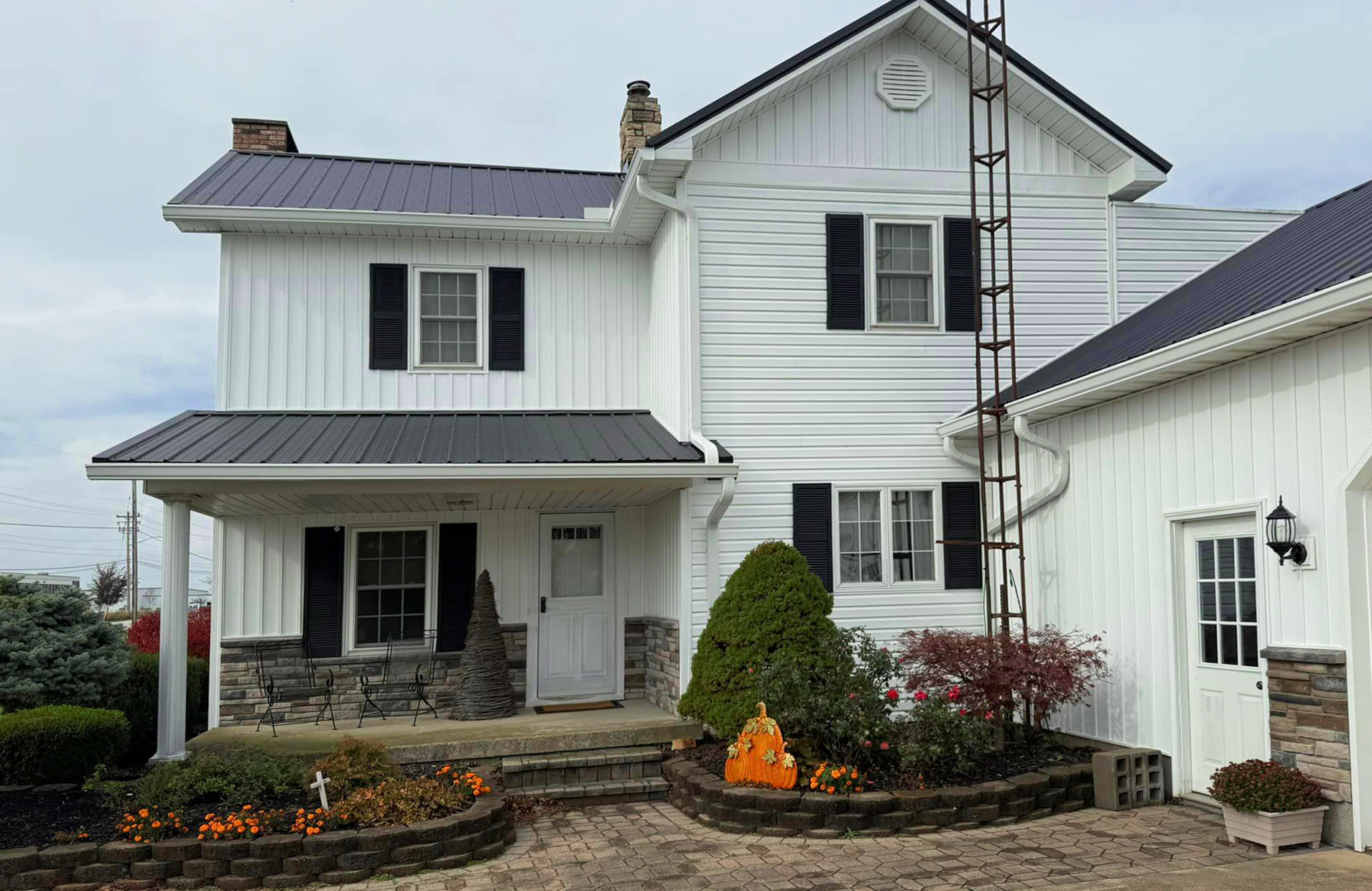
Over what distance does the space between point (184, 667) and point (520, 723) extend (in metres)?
2.86

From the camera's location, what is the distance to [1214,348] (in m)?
6.90

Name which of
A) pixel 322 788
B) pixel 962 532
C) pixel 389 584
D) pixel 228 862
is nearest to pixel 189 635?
pixel 389 584

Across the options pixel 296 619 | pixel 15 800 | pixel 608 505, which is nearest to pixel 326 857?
pixel 15 800

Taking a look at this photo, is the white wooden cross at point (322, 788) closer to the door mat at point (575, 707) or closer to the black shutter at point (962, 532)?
the door mat at point (575, 707)

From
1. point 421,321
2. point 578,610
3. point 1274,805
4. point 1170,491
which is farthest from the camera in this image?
point 578,610

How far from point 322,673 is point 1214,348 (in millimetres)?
8592

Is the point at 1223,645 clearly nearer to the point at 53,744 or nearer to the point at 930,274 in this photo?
the point at 930,274

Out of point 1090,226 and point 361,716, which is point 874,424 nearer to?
point 1090,226

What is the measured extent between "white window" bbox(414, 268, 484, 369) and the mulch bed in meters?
4.86

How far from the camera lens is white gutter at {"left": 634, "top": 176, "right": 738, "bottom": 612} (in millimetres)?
9672

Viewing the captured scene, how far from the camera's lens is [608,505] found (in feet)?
37.3

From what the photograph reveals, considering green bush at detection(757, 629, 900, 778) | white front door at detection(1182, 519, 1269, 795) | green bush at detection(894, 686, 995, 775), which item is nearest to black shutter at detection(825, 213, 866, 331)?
green bush at detection(757, 629, 900, 778)

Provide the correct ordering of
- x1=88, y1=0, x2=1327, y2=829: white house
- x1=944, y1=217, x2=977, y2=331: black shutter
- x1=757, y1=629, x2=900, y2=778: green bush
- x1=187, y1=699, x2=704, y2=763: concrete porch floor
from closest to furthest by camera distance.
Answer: x1=757, y1=629, x2=900, y2=778: green bush < x1=187, y1=699, x2=704, y2=763: concrete porch floor < x1=88, y1=0, x2=1327, y2=829: white house < x1=944, y1=217, x2=977, y2=331: black shutter

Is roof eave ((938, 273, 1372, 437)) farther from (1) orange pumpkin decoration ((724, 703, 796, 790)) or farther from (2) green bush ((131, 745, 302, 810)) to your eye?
(2) green bush ((131, 745, 302, 810))
